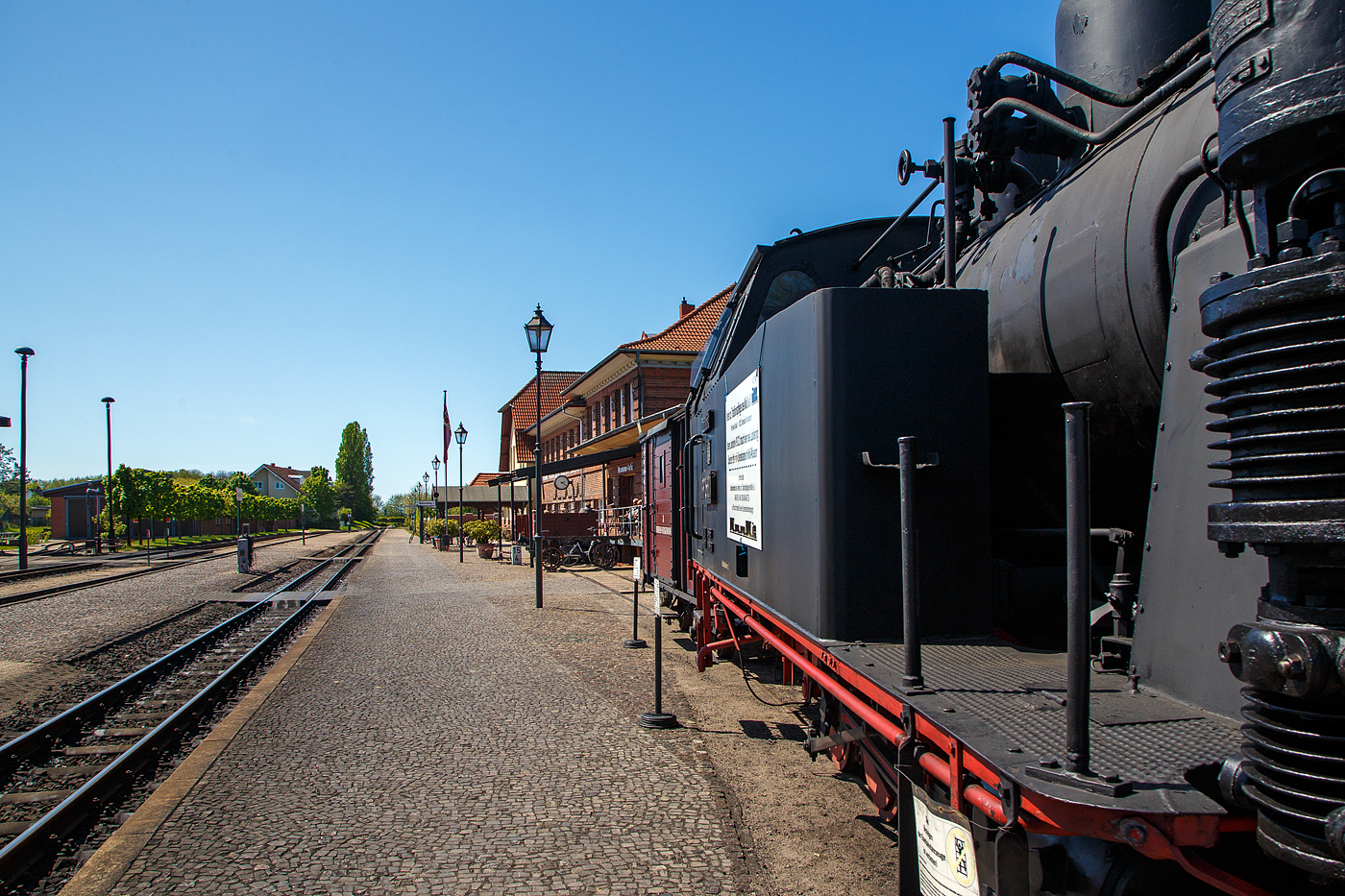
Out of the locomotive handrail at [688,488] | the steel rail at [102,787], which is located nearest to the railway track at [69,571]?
the steel rail at [102,787]

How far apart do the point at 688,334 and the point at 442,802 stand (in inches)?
893

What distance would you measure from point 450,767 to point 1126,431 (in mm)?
4358

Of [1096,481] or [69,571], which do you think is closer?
[1096,481]

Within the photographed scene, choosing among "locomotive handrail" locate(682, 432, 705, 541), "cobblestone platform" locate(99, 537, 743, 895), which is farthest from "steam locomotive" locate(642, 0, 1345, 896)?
"locomotive handrail" locate(682, 432, 705, 541)

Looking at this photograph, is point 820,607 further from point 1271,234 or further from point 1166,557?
point 1271,234

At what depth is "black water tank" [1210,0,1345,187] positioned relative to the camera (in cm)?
153

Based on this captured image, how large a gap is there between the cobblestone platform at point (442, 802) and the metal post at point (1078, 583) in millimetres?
2342

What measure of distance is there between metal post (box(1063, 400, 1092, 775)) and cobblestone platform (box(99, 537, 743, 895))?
2342 millimetres

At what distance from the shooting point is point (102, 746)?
20.5 ft

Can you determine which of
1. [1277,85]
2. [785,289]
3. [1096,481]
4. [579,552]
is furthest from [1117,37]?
[579,552]

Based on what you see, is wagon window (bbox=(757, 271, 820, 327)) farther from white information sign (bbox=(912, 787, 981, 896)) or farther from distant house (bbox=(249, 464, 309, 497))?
distant house (bbox=(249, 464, 309, 497))

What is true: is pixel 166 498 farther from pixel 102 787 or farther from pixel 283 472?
pixel 283 472

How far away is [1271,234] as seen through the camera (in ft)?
5.45

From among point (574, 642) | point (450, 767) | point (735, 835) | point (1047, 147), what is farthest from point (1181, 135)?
point (574, 642)
